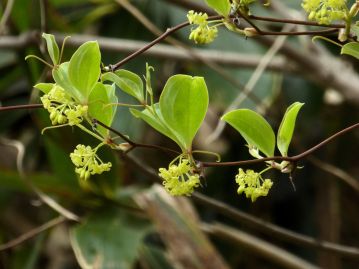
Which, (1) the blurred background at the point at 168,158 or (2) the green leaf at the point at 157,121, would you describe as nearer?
(2) the green leaf at the point at 157,121

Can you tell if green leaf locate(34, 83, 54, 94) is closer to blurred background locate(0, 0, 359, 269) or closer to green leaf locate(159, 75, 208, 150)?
green leaf locate(159, 75, 208, 150)

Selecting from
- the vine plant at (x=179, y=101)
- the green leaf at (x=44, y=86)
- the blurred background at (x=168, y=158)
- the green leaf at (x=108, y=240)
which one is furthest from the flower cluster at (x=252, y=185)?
the green leaf at (x=108, y=240)

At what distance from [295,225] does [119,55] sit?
48 cm

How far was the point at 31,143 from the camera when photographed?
1.34 meters

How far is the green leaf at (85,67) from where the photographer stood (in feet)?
1.40

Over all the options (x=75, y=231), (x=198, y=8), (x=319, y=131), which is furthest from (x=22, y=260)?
(x=319, y=131)

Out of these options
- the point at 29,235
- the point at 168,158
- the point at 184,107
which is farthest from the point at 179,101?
the point at 168,158

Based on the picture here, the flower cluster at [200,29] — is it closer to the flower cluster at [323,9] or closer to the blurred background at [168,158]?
the flower cluster at [323,9]

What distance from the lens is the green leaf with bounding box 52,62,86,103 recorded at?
42 centimetres

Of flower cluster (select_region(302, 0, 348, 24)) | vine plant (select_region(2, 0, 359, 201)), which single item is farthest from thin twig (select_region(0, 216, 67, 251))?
flower cluster (select_region(302, 0, 348, 24))

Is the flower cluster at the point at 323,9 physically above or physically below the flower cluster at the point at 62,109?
above

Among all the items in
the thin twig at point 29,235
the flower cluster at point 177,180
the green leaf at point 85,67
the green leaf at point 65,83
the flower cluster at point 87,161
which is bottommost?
the thin twig at point 29,235

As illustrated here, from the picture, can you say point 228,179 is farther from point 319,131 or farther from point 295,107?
point 295,107

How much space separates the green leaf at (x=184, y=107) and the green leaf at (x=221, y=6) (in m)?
0.04
